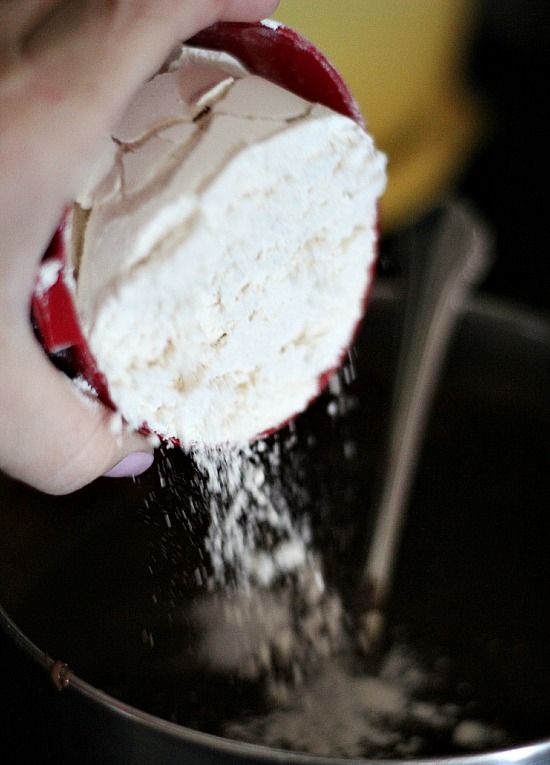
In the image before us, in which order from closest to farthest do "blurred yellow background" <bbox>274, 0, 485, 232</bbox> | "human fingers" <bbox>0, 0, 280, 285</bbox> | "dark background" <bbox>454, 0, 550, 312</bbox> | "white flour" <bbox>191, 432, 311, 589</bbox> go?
"human fingers" <bbox>0, 0, 280, 285</bbox> → "white flour" <bbox>191, 432, 311, 589</bbox> → "blurred yellow background" <bbox>274, 0, 485, 232</bbox> → "dark background" <bbox>454, 0, 550, 312</bbox>

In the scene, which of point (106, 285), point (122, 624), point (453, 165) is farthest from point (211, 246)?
point (453, 165)

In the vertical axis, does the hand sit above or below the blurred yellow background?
above

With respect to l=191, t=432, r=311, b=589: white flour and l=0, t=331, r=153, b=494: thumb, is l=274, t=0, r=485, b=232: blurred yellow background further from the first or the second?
l=0, t=331, r=153, b=494: thumb

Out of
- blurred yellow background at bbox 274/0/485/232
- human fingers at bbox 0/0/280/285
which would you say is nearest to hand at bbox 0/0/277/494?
human fingers at bbox 0/0/280/285

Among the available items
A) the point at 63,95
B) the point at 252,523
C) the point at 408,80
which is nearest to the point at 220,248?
the point at 63,95

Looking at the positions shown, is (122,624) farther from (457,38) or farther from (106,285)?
(457,38)
